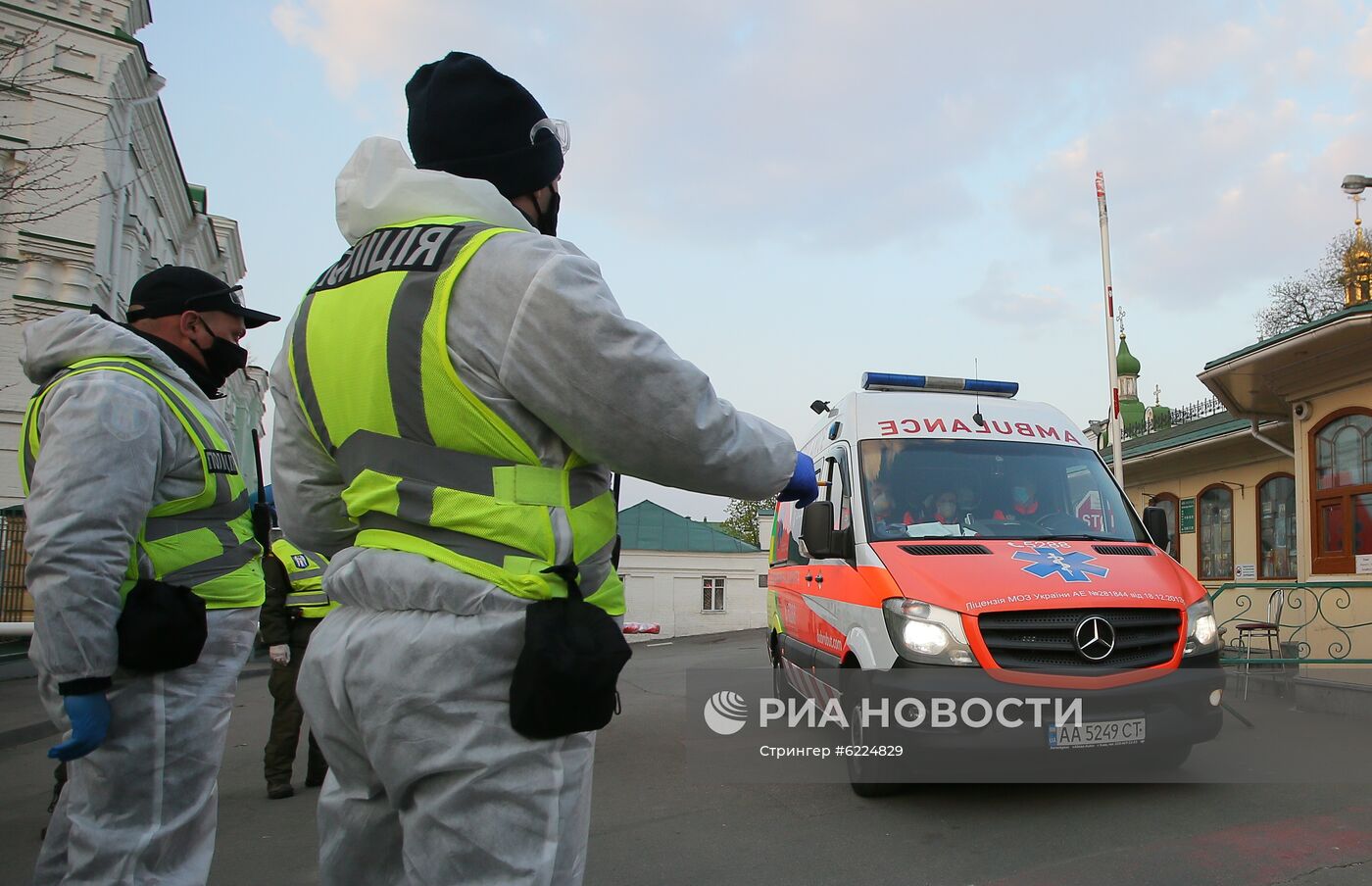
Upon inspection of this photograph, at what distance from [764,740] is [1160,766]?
3013 mm

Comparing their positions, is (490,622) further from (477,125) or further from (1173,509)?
(1173,509)

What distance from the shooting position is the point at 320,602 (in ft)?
22.3

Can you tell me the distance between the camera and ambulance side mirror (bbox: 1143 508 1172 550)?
6.57m

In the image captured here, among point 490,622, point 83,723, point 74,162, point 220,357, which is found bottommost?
point 83,723

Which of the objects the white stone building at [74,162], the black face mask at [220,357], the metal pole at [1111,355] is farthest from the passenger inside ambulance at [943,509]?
the white stone building at [74,162]

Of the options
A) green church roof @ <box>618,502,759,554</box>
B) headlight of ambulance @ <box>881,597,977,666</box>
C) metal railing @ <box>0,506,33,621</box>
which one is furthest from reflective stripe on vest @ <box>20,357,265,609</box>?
green church roof @ <box>618,502,759,554</box>

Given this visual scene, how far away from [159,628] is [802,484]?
194 centimetres

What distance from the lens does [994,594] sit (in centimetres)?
530

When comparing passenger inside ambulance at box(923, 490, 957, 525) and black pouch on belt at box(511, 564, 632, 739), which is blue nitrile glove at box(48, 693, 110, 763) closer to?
black pouch on belt at box(511, 564, 632, 739)

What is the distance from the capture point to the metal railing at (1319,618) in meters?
10.9

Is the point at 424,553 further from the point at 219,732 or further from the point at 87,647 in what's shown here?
the point at 219,732

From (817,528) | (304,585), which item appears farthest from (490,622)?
(304,585)

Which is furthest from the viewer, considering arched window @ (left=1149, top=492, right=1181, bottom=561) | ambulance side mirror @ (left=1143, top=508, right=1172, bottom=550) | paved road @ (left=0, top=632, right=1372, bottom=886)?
arched window @ (left=1149, top=492, right=1181, bottom=561)

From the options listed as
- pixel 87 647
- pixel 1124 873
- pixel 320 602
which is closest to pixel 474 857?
pixel 87 647
